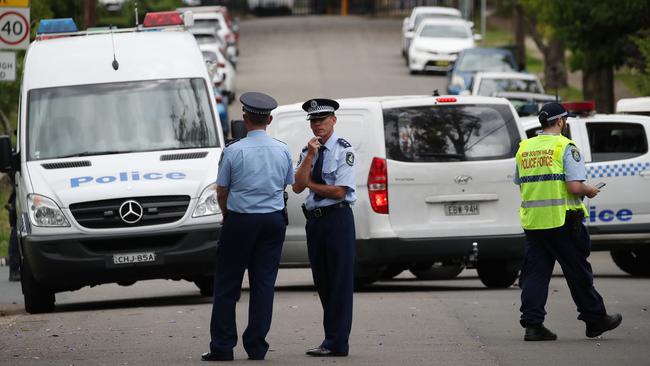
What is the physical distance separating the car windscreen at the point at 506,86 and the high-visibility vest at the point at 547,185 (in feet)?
60.2

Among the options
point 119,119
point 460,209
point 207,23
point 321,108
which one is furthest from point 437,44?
point 321,108

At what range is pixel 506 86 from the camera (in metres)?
31.2

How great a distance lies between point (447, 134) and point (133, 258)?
10.8 feet

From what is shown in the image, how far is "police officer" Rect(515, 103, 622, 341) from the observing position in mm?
11586

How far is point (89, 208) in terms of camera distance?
14070 millimetres

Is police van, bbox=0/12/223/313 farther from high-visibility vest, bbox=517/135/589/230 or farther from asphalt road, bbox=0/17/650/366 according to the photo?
high-visibility vest, bbox=517/135/589/230

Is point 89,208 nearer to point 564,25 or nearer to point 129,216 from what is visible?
point 129,216

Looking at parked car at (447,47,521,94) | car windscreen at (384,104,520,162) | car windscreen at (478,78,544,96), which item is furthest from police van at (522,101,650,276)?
parked car at (447,47,521,94)

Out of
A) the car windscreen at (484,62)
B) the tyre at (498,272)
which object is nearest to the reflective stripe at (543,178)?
the tyre at (498,272)

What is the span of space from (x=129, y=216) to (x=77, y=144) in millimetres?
1218

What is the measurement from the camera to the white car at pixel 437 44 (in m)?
46.4

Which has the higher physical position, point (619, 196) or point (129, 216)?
point (129, 216)

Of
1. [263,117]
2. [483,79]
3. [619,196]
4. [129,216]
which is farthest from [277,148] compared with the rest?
[483,79]

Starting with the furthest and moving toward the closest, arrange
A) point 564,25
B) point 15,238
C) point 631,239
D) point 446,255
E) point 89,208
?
point 564,25, point 15,238, point 631,239, point 446,255, point 89,208
